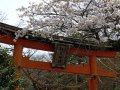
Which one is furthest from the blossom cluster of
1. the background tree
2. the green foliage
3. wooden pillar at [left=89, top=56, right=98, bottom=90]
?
wooden pillar at [left=89, top=56, right=98, bottom=90]

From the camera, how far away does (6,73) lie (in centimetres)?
747

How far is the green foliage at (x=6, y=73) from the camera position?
24.2ft

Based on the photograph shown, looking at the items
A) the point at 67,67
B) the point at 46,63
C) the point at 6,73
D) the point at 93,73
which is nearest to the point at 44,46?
the point at 46,63

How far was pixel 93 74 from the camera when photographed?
11375 millimetres

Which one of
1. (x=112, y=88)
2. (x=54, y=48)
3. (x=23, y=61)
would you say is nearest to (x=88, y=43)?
(x=54, y=48)

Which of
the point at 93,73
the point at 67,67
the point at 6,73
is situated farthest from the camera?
the point at 93,73

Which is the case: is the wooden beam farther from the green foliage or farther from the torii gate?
the green foliage

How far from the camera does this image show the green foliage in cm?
739

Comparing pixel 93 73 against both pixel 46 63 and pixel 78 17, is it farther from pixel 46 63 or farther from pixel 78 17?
pixel 78 17

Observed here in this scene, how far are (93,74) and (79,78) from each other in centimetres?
845

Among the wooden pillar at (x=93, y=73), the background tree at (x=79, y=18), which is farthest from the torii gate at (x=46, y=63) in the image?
the background tree at (x=79, y=18)

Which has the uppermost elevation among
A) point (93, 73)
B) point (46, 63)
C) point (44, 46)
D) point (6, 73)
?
point (44, 46)

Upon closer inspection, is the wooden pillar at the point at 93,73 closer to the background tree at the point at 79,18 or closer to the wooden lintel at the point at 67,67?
the wooden lintel at the point at 67,67

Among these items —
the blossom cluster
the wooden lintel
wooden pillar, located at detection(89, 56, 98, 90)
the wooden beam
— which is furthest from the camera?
wooden pillar, located at detection(89, 56, 98, 90)
